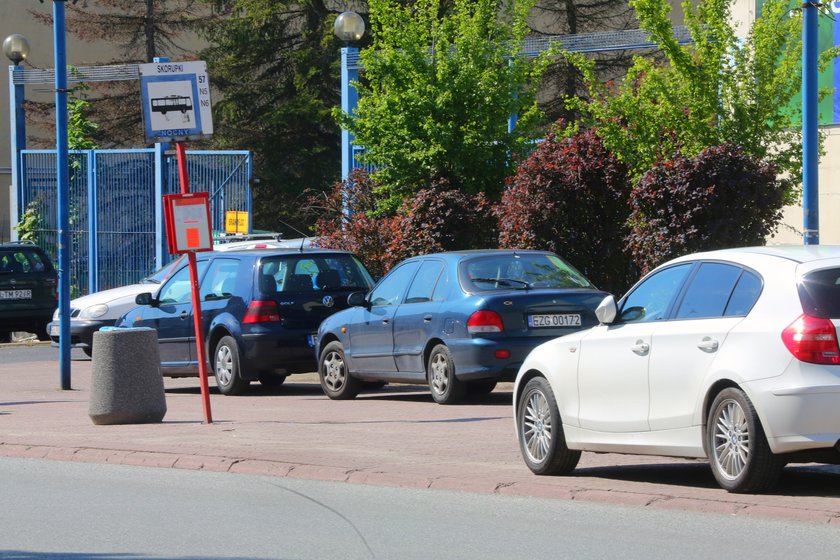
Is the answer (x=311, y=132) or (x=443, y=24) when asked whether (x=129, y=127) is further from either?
(x=443, y=24)

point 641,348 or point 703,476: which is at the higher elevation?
point 641,348

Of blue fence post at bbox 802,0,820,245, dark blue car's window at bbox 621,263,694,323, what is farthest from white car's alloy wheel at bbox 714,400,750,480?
blue fence post at bbox 802,0,820,245

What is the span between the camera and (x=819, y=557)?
7.31 metres

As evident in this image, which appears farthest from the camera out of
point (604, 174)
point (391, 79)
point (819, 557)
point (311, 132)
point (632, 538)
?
point (311, 132)

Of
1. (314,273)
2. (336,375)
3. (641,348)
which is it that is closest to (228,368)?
(314,273)

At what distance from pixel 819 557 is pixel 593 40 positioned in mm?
20549

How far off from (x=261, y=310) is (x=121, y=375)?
3.86m

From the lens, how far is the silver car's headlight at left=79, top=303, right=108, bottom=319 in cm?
2403

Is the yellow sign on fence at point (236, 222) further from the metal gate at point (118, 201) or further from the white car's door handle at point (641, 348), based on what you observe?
the white car's door handle at point (641, 348)

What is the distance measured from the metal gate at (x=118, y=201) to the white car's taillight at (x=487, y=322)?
61.7ft

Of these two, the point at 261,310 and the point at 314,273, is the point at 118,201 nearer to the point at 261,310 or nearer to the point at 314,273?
the point at 314,273

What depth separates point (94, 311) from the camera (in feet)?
78.9

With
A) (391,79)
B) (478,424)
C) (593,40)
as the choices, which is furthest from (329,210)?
(478,424)

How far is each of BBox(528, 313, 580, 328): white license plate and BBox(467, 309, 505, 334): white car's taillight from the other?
332mm
